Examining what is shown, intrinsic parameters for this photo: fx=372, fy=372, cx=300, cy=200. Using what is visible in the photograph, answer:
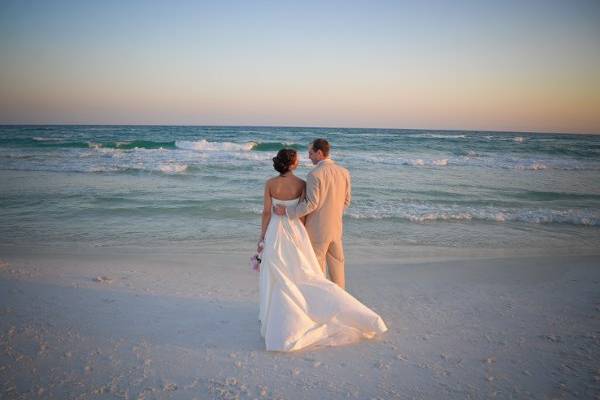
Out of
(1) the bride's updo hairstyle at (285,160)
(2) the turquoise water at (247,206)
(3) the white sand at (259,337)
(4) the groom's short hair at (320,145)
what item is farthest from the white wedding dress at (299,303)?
(2) the turquoise water at (247,206)

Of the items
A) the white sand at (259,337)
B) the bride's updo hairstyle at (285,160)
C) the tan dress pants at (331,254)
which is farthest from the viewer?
the tan dress pants at (331,254)

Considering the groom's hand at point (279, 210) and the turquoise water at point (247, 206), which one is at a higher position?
the groom's hand at point (279, 210)

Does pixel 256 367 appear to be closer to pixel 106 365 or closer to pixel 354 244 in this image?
pixel 106 365

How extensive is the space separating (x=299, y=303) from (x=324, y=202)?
1027 millimetres

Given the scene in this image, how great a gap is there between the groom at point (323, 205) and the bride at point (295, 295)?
0.13 metres

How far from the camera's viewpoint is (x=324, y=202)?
3.80 m

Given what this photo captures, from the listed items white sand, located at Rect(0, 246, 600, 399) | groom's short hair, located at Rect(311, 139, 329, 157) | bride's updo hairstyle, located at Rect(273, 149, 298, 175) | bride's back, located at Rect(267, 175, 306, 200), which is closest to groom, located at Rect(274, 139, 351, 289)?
groom's short hair, located at Rect(311, 139, 329, 157)

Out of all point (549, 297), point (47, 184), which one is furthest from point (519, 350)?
point (47, 184)

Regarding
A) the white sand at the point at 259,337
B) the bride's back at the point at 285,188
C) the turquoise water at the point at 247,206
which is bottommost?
the white sand at the point at 259,337

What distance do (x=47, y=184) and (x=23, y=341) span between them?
11325mm

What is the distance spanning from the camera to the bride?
339 centimetres

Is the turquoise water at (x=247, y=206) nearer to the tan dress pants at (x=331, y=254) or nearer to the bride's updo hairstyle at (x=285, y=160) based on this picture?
the tan dress pants at (x=331, y=254)

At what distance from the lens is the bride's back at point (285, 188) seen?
366 cm

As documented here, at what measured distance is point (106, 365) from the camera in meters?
3.12
